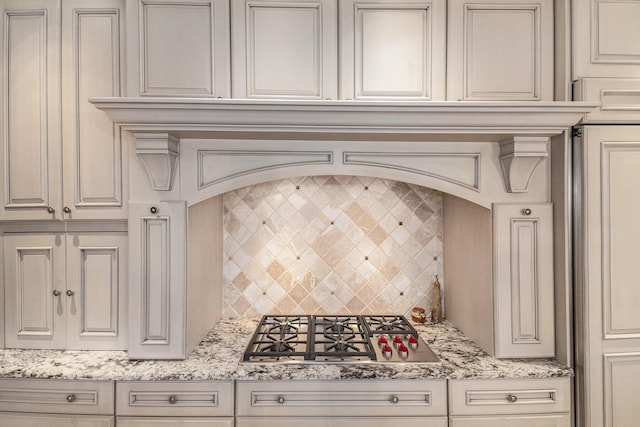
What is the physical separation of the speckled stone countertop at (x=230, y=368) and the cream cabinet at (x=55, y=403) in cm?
6

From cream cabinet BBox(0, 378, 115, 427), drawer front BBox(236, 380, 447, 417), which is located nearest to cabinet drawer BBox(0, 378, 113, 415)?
cream cabinet BBox(0, 378, 115, 427)

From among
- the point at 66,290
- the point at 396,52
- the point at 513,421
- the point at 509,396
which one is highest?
the point at 396,52

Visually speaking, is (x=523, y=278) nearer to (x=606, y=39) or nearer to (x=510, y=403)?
Result: (x=510, y=403)

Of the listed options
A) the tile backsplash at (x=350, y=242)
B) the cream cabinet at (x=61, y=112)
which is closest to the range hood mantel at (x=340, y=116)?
the cream cabinet at (x=61, y=112)

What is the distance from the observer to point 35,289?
1815 mm

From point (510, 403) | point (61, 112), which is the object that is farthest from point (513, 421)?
point (61, 112)

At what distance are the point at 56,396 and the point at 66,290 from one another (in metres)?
0.45

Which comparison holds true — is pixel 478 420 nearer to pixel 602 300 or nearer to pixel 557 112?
pixel 602 300

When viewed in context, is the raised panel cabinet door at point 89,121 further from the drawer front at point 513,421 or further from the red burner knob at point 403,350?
the drawer front at point 513,421

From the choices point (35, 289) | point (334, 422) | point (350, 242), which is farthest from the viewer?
point (350, 242)

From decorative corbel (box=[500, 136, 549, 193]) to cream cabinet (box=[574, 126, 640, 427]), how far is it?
166 millimetres

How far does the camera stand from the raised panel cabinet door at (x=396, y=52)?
5.68 feet

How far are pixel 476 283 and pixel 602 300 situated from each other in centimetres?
51

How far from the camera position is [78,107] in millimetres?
1777
